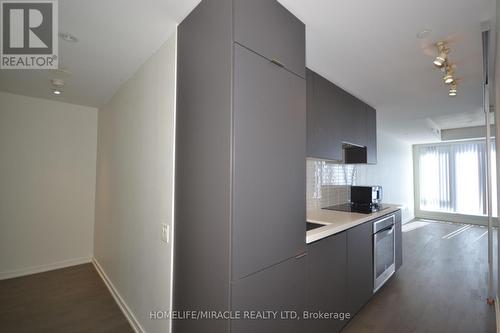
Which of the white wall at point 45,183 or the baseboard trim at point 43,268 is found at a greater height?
the white wall at point 45,183

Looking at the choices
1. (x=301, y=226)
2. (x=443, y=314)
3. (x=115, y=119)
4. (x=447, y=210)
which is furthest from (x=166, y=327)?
(x=447, y=210)

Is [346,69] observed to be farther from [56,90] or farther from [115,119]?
[56,90]

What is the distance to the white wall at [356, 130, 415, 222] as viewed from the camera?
201 inches

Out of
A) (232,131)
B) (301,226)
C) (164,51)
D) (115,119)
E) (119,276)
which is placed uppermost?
(164,51)

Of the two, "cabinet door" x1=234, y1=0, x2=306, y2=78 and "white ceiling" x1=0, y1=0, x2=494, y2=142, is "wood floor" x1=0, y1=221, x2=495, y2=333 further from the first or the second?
"white ceiling" x1=0, y1=0, x2=494, y2=142

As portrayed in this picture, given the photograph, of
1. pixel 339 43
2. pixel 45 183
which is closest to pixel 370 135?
pixel 339 43

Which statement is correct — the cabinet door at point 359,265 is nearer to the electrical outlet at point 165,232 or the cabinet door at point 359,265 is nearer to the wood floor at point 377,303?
the wood floor at point 377,303

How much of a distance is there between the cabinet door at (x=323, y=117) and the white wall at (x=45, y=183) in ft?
11.8

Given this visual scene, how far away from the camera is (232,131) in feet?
3.49

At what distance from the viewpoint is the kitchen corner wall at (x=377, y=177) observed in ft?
9.52

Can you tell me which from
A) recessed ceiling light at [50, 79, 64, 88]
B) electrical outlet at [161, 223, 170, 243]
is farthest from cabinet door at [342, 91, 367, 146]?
recessed ceiling light at [50, 79, 64, 88]

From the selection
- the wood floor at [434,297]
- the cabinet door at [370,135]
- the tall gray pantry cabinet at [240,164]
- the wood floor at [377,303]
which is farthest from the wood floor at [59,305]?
the cabinet door at [370,135]

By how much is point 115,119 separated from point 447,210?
9207mm

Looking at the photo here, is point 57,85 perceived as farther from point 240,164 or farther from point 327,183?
point 327,183
